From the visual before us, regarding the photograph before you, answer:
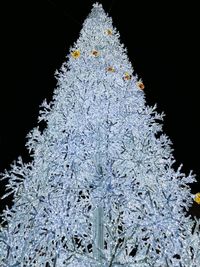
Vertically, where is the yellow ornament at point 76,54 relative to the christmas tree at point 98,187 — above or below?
above

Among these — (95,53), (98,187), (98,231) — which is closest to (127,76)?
(95,53)

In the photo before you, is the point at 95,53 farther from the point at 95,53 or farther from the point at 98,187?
the point at 98,187

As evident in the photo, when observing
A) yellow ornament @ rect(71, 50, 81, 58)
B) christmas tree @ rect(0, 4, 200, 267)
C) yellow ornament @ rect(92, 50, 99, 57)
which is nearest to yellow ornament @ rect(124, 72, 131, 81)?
christmas tree @ rect(0, 4, 200, 267)

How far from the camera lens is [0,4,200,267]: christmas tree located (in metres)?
2.71

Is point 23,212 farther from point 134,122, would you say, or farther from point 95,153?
point 134,122

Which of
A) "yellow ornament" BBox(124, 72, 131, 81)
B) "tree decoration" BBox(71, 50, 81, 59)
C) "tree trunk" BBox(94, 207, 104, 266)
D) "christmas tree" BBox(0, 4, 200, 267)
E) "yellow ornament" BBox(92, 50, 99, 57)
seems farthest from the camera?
"tree decoration" BBox(71, 50, 81, 59)

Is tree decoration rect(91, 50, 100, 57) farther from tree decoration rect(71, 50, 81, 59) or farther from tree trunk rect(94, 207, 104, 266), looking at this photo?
tree trunk rect(94, 207, 104, 266)

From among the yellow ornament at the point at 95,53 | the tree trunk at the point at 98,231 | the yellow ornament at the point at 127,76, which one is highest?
the yellow ornament at the point at 95,53

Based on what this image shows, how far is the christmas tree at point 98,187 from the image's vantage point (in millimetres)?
2711

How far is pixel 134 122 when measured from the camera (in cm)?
395

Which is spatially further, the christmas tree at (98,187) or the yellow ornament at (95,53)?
the yellow ornament at (95,53)

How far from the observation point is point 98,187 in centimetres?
302

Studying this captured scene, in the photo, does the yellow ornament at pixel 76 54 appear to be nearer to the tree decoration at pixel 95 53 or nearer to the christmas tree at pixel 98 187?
the christmas tree at pixel 98 187

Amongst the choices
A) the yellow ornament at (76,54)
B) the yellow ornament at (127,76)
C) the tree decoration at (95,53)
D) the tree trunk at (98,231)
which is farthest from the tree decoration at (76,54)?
the tree trunk at (98,231)
